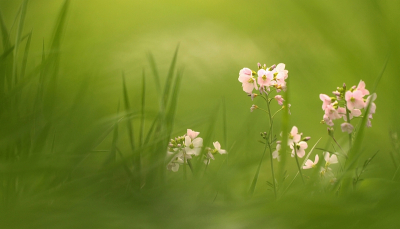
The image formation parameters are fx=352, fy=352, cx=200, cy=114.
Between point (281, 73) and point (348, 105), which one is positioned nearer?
point (348, 105)

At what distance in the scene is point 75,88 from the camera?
413 millimetres

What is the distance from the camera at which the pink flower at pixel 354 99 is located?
20.6 inches

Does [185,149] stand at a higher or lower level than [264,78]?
lower

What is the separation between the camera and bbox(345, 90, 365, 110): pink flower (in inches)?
20.6

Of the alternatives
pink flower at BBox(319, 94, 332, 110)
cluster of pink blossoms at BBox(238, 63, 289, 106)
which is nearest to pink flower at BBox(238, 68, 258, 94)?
cluster of pink blossoms at BBox(238, 63, 289, 106)

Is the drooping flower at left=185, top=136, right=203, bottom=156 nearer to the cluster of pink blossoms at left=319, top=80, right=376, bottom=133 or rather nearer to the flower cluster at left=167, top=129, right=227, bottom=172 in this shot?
the flower cluster at left=167, top=129, right=227, bottom=172

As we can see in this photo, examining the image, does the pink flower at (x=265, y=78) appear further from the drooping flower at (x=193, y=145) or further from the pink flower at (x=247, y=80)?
the drooping flower at (x=193, y=145)

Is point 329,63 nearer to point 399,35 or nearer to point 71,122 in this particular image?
point 399,35

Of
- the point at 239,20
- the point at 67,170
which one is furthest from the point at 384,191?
the point at 239,20

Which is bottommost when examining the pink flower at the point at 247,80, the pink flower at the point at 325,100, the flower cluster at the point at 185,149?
the flower cluster at the point at 185,149

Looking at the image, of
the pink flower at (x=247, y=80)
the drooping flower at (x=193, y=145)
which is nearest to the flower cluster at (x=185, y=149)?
the drooping flower at (x=193, y=145)

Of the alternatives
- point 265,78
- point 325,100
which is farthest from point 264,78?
point 325,100

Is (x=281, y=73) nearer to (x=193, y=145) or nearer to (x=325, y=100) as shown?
(x=325, y=100)

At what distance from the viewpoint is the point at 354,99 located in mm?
529
